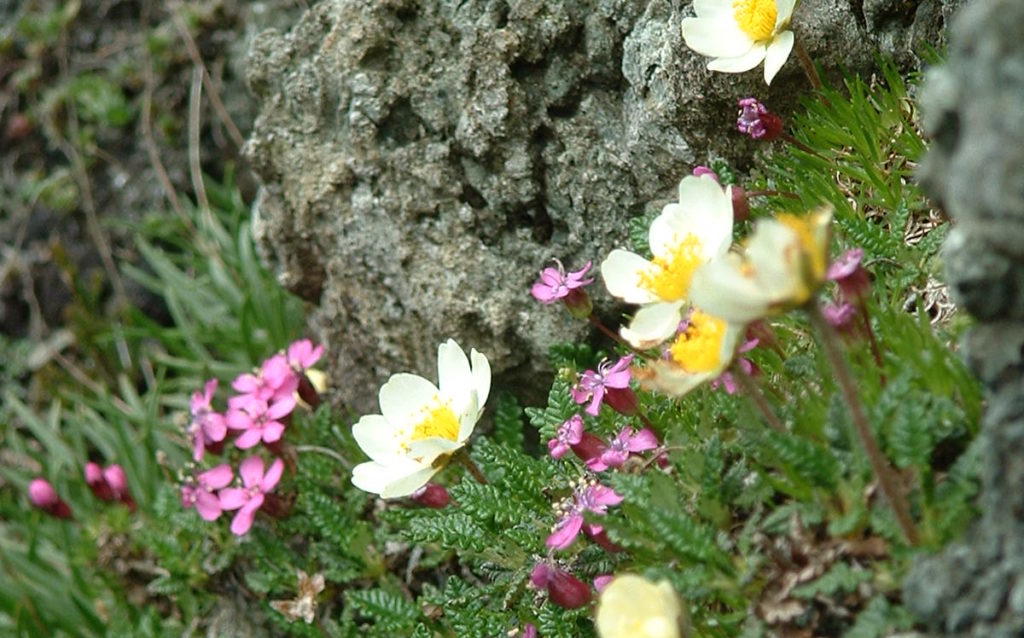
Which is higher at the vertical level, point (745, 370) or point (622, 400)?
point (745, 370)

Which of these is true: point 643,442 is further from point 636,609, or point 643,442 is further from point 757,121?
point 757,121

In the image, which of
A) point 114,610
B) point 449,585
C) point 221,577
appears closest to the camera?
point 449,585

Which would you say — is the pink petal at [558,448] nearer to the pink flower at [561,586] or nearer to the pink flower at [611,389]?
the pink flower at [611,389]

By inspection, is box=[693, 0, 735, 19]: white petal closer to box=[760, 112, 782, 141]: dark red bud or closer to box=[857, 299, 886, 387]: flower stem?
box=[760, 112, 782, 141]: dark red bud

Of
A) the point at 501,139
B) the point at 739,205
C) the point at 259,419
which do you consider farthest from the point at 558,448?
the point at 259,419

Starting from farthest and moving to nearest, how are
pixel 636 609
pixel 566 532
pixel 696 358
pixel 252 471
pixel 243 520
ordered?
pixel 252 471, pixel 243 520, pixel 566 532, pixel 696 358, pixel 636 609

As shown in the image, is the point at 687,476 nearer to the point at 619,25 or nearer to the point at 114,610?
the point at 619,25

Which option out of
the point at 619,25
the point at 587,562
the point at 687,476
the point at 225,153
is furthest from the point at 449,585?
the point at 225,153

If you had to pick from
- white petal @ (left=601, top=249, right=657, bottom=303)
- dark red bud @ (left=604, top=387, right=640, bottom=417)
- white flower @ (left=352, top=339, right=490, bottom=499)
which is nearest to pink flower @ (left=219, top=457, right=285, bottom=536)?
white flower @ (left=352, top=339, right=490, bottom=499)
